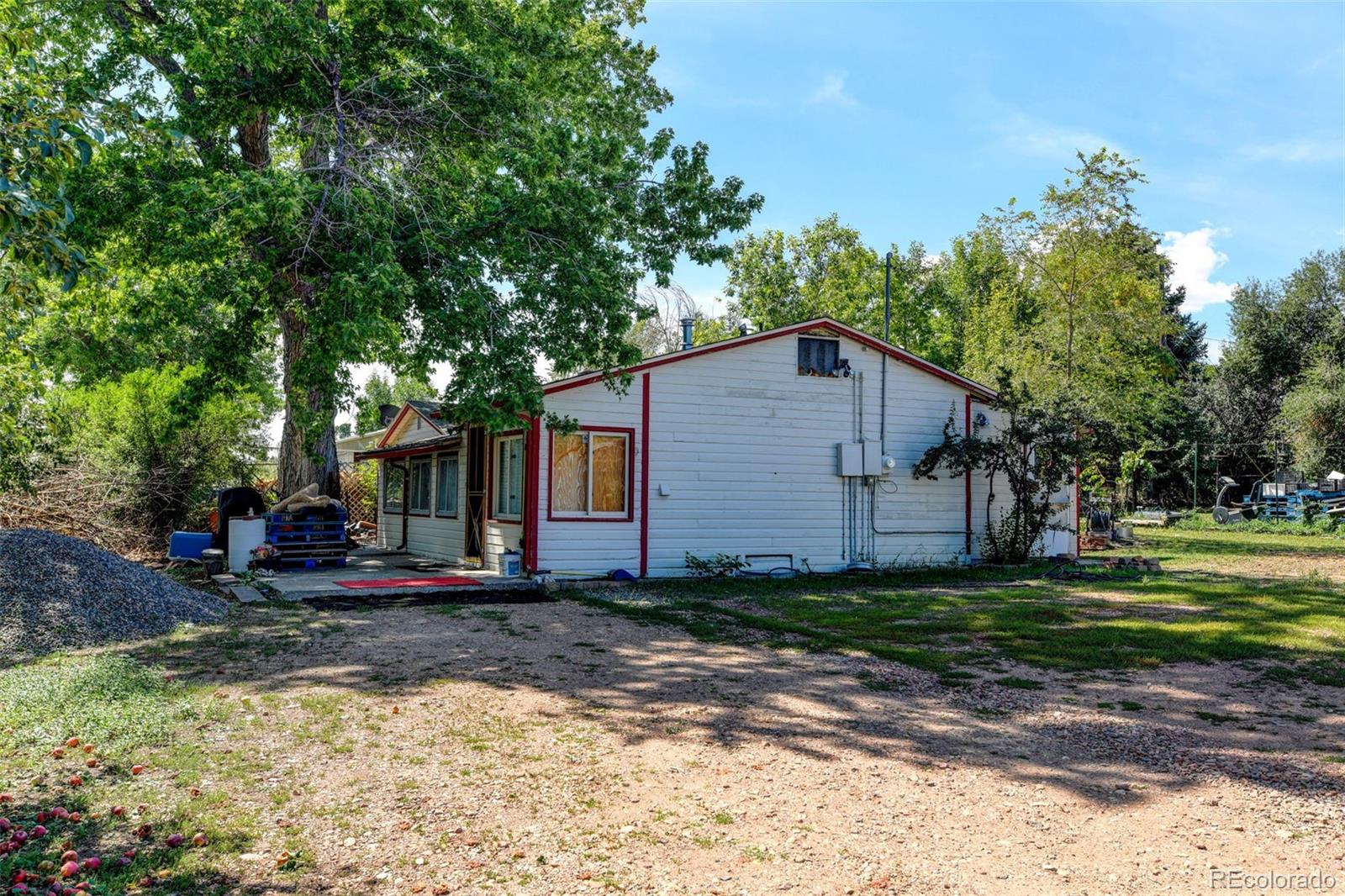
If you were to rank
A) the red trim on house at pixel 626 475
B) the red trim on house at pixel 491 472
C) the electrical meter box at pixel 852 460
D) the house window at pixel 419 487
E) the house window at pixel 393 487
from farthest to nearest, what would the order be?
the house window at pixel 393 487 < the house window at pixel 419 487 < the electrical meter box at pixel 852 460 < the red trim on house at pixel 491 472 < the red trim on house at pixel 626 475

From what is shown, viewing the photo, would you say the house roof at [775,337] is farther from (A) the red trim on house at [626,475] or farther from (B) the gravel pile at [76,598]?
(B) the gravel pile at [76,598]

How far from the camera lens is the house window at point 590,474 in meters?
13.5

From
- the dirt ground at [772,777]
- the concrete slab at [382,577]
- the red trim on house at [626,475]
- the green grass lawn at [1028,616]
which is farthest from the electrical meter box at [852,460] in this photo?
the dirt ground at [772,777]

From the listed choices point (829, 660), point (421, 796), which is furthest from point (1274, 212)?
point (421, 796)

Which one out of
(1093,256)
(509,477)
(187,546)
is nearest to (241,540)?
(187,546)

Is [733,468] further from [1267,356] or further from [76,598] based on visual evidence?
[1267,356]

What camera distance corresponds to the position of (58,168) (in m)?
3.63

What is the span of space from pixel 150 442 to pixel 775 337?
1182 cm

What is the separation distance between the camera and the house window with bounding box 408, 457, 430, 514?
1866 cm

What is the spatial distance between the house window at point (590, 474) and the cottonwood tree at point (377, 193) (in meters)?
1.40

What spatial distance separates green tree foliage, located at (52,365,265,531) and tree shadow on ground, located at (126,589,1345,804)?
8958 millimetres

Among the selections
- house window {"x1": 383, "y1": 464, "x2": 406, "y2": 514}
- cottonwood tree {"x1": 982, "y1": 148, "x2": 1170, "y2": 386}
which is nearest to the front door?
house window {"x1": 383, "y1": 464, "x2": 406, "y2": 514}

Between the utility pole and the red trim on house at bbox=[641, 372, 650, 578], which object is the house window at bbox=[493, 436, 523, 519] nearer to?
the red trim on house at bbox=[641, 372, 650, 578]

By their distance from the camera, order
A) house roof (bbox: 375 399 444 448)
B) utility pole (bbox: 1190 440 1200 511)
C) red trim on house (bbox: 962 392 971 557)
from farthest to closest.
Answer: utility pole (bbox: 1190 440 1200 511) → house roof (bbox: 375 399 444 448) → red trim on house (bbox: 962 392 971 557)
